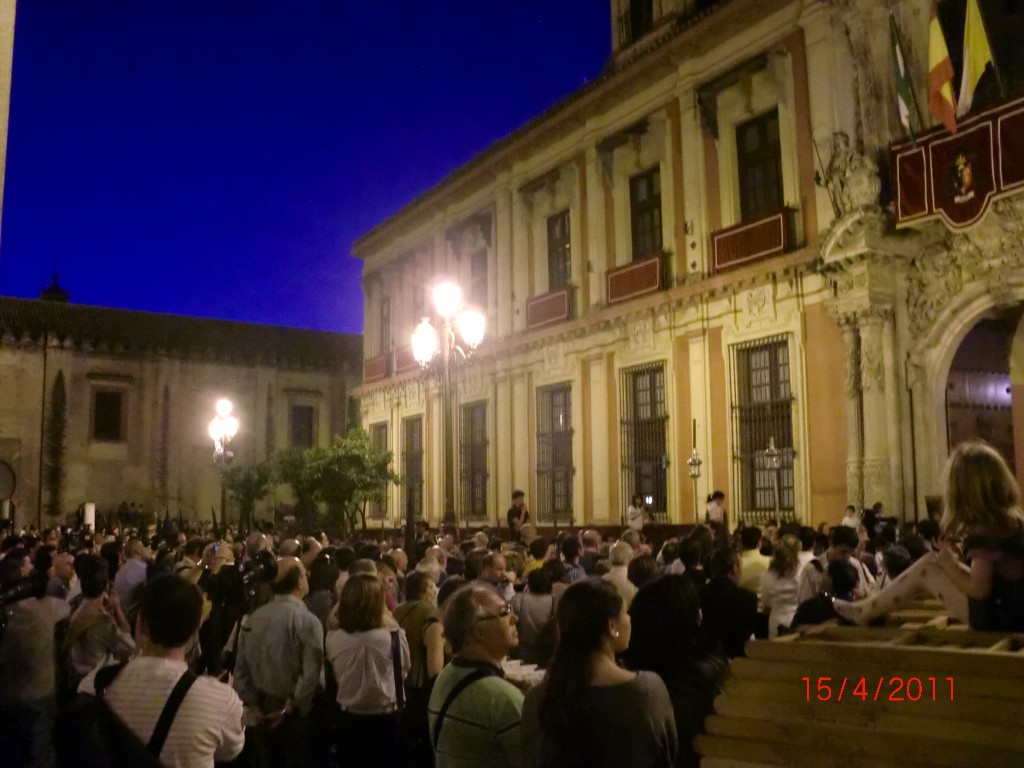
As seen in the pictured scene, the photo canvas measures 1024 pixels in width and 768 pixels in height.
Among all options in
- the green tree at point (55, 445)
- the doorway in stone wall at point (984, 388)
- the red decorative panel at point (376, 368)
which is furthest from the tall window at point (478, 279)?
the green tree at point (55, 445)

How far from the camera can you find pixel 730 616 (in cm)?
592

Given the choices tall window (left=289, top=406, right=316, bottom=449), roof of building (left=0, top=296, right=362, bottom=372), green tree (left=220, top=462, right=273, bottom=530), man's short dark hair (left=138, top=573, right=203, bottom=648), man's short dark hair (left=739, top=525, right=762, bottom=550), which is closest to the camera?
man's short dark hair (left=138, top=573, right=203, bottom=648)

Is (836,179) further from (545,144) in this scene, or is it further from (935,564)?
(935,564)

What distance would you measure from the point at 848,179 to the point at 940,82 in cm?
→ 199

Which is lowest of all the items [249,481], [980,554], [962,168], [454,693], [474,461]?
[454,693]

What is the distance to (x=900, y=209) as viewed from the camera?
1388 centimetres

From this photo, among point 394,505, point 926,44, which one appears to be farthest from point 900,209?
point 394,505

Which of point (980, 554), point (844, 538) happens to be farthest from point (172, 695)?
point (844, 538)

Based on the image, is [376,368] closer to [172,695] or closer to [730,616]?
[730,616]

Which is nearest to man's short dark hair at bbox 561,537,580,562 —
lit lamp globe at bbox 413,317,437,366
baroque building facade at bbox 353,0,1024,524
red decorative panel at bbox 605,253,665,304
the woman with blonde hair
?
baroque building facade at bbox 353,0,1024,524

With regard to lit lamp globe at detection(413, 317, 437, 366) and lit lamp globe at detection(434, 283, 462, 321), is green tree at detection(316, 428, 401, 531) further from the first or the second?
lit lamp globe at detection(434, 283, 462, 321)

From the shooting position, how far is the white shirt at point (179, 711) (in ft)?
10.9

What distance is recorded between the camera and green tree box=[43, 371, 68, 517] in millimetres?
35156

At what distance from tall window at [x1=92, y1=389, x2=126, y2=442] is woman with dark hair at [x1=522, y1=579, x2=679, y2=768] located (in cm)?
3688
